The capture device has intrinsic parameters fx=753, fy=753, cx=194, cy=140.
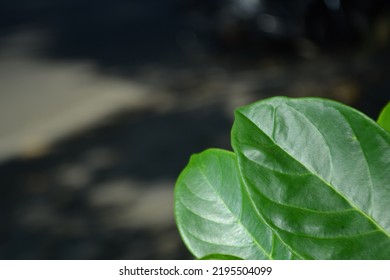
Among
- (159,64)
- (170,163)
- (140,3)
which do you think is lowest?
(170,163)

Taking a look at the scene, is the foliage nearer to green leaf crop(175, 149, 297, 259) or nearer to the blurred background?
green leaf crop(175, 149, 297, 259)

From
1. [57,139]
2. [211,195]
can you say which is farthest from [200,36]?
[211,195]

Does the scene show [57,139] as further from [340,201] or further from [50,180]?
[340,201]

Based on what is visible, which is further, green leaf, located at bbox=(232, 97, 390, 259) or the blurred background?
the blurred background

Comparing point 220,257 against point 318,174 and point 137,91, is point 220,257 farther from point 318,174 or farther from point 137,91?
point 137,91

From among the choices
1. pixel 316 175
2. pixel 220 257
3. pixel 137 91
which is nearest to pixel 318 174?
pixel 316 175

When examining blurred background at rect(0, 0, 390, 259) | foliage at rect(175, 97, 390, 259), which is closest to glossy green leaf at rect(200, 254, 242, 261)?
foliage at rect(175, 97, 390, 259)

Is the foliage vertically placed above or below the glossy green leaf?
above
